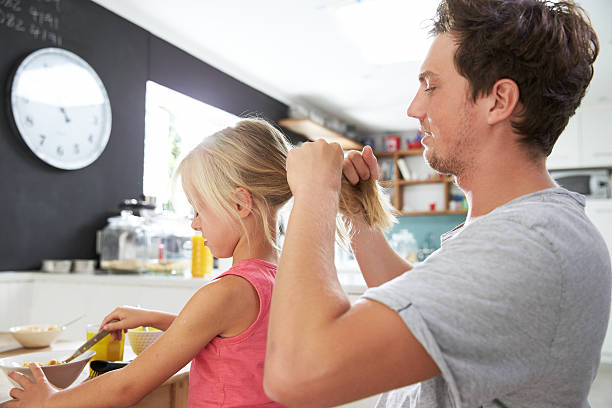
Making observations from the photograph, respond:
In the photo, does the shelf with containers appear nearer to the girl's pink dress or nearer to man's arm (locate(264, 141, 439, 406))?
the girl's pink dress

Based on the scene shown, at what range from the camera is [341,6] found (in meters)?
3.22

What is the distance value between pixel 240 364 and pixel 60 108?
7.69ft

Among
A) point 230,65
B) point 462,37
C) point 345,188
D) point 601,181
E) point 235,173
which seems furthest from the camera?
point 601,181

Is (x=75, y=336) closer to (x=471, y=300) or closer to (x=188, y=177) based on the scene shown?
(x=188, y=177)

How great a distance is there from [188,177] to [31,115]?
6.19ft

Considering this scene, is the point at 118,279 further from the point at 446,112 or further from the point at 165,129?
the point at 446,112

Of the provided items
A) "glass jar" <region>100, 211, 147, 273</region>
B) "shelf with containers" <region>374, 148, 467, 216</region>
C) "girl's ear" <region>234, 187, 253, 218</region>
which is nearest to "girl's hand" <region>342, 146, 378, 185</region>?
"girl's ear" <region>234, 187, 253, 218</region>

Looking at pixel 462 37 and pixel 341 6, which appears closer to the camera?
pixel 462 37

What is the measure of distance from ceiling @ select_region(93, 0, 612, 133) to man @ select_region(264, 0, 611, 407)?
7.18ft

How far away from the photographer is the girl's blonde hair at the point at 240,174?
1.22 m

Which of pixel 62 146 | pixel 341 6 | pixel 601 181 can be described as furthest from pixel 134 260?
pixel 601 181

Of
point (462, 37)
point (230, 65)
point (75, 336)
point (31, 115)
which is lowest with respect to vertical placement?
point (75, 336)

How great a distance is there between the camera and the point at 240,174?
1.23 metres

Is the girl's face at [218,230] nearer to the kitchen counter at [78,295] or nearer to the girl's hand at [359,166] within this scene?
the girl's hand at [359,166]
